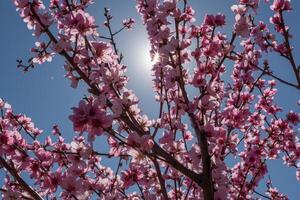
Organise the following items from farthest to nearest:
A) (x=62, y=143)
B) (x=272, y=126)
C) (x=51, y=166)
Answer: (x=272, y=126) → (x=62, y=143) → (x=51, y=166)

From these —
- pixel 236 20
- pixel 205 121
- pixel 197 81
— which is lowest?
pixel 205 121

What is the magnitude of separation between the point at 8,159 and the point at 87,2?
2576mm

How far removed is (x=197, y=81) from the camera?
5.36 meters

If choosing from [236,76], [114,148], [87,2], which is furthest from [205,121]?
[87,2]

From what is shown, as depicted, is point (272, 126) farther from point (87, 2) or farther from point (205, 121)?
point (87, 2)

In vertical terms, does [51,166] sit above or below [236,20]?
below

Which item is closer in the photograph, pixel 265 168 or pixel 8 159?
pixel 8 159

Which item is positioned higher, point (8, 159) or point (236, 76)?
point (236, 76)

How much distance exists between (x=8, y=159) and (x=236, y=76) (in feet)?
14.0

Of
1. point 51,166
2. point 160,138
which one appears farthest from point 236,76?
point 51,166

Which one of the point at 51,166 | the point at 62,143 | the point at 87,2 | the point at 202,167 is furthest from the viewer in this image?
the point at 62,143

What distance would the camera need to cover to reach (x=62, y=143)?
6785mm

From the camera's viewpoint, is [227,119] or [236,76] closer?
[227,119]

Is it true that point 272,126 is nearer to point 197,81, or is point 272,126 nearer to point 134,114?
point 197,81
